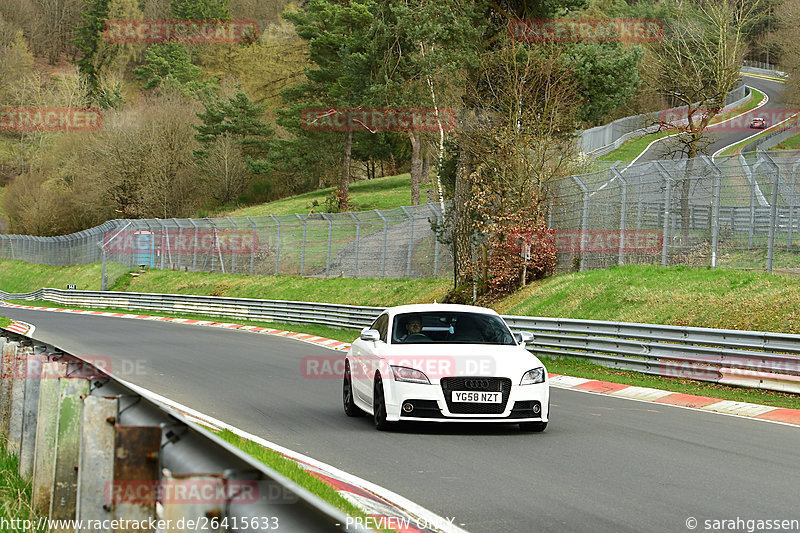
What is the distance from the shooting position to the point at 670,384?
56.3 ft

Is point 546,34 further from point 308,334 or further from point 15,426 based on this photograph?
point 15,426

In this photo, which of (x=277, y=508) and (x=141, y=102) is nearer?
(x=277, y=508)

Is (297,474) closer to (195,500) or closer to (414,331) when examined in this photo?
(414,331)

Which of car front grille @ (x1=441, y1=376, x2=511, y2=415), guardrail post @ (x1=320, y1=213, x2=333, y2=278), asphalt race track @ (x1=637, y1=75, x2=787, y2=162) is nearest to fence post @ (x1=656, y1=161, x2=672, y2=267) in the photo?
car front grille @ (x1=441, y1=376, x2=511, y2=415)

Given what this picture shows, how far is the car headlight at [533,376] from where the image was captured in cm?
1095

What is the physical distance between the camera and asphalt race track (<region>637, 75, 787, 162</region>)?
61.8 metres

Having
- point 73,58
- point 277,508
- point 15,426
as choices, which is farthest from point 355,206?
point 73,58

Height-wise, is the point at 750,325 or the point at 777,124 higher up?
the point at 777,124

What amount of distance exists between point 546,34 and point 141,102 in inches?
2473

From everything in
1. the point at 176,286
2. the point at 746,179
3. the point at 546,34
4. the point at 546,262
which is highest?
the point at 546,34

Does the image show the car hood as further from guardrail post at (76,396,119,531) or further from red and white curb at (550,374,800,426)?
guardrail post at (76,396,119,531)

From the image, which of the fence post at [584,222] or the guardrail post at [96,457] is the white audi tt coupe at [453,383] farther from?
the fence post at [584,222]

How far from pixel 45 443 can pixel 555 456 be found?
17.7 feet

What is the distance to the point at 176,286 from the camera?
51.2m
